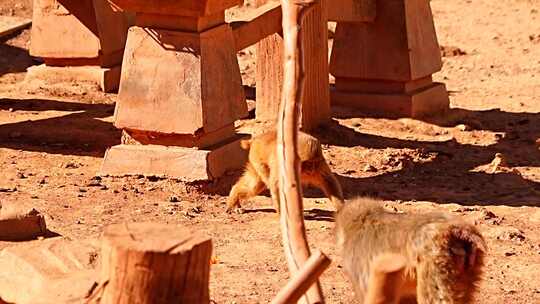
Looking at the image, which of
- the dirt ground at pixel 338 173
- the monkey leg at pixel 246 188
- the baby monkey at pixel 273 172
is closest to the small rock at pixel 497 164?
the dirt ground at pixel 338 173

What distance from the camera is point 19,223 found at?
18.1ft

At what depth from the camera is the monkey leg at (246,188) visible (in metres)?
7.64

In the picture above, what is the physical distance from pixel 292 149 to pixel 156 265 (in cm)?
73

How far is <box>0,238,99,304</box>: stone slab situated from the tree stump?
330mm

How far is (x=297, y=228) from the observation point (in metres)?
4.02

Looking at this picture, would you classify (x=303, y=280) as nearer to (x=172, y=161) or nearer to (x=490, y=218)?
(x=490, y=218)

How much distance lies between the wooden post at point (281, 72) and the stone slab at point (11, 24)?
325 centimetres

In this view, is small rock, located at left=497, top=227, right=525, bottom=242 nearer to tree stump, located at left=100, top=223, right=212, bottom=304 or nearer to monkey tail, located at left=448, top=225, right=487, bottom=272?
monkey tail, located at left=448, top=225, right=487, bottom=272

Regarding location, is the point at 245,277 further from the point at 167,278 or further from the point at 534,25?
the point at 534,25

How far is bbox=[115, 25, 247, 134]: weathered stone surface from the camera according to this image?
7977 mm

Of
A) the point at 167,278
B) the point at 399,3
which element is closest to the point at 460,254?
the point at 167,278

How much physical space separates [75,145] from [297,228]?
5286mm

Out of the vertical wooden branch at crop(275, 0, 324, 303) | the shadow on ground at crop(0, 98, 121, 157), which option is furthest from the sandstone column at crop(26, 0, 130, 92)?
the vertical wooden branch at crop(275, 0, 324, 303)

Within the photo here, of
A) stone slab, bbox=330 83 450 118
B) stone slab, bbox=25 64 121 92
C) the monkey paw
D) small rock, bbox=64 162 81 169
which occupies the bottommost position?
the monkey paw
